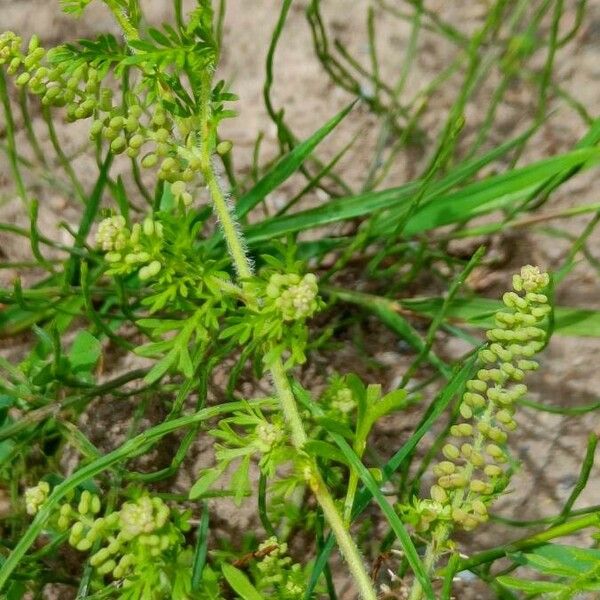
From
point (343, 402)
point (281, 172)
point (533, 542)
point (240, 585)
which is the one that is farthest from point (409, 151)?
point (240, 585)

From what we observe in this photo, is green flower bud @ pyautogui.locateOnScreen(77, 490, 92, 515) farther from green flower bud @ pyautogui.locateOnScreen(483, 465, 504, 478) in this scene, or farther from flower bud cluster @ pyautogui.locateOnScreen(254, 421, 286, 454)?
green flower bud @ pyautogui.locateOnScreen(483, 465, 504, 478)

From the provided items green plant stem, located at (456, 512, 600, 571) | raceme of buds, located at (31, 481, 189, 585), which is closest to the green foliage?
green plant stem, located at (456, 512, 600, 571)

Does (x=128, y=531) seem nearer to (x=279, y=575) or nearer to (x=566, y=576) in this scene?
(x=279, y=575)

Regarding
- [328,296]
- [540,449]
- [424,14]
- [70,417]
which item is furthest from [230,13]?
[540,449]

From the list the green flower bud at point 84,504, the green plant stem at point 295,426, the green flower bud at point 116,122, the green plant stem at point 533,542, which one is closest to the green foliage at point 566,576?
the green plant stem at point 533,542

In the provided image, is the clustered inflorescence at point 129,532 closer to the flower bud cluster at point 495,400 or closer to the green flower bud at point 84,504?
the green flower bud at point 84,504

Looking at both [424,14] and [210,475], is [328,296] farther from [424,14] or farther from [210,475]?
[424,14]
